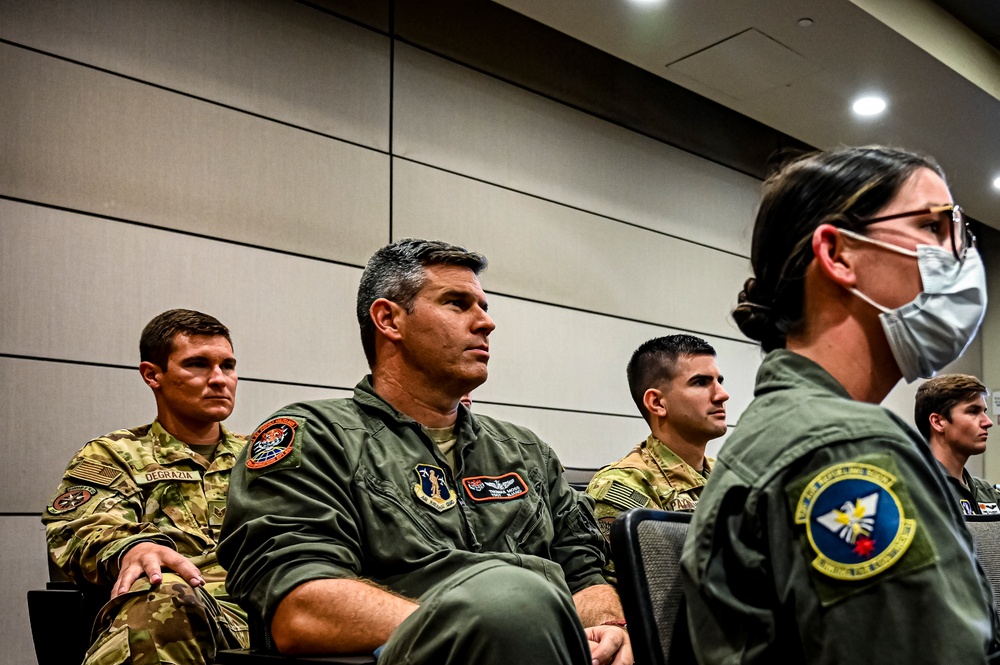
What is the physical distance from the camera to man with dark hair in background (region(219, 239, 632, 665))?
3.92 ft

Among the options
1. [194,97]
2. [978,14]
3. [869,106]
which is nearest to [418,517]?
[194,97]

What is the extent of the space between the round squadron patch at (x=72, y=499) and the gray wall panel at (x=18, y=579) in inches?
28.4

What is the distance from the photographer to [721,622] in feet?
3.00

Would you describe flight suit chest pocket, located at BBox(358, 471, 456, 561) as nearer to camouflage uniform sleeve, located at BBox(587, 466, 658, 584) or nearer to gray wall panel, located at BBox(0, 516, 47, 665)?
camouflage uniform sleeve, located at BBox(587, 466, 658, 584)

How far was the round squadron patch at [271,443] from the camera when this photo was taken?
1658mm

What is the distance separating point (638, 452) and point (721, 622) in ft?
8.07

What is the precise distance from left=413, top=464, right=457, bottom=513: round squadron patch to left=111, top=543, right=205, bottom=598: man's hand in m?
0.60

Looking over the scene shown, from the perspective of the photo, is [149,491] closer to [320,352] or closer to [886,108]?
[320,352]

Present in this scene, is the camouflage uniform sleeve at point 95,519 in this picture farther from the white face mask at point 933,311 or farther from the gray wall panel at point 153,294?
the white face mask at point 933,311

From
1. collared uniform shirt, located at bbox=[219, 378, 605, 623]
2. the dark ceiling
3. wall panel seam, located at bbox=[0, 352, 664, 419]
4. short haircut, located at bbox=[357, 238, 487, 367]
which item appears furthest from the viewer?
the dark ceiling

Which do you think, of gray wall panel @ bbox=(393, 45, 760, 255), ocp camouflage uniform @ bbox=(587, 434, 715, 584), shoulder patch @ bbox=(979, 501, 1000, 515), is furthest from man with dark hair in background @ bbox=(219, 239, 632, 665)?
shoulder patch @ bbox=(979, 501, 1000, 515)

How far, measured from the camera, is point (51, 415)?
3111 millimetres

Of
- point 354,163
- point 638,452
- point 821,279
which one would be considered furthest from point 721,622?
point 354,163

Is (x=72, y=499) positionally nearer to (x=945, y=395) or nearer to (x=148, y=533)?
(x=148, y=533)
